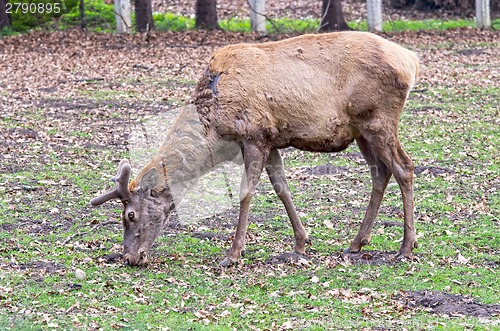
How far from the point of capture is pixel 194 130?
7750 mm

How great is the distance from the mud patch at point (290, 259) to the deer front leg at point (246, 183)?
304 mm

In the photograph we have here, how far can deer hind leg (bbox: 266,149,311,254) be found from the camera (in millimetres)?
8000

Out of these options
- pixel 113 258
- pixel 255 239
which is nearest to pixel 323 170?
pixel 255 239

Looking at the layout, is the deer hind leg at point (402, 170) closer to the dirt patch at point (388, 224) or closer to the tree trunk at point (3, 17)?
the dirt patch at point (388, 224)

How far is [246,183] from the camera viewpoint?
25.5 ft

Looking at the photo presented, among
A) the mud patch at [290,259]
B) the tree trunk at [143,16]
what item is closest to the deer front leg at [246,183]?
the mud patch at [290,259]

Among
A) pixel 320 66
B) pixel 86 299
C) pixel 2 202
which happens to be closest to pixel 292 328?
pixel 86 299

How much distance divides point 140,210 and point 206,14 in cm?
1695

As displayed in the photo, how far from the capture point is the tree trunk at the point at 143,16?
914 inches

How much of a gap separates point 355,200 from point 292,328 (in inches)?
157

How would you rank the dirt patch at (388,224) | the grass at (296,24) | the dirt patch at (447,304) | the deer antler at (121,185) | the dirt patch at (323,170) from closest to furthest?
the dirt patch at (447,304) < the deer antler at (121,185) < the dirt patch at (388,224) < the dirt patch at (323,170) < the grass at (296,24)

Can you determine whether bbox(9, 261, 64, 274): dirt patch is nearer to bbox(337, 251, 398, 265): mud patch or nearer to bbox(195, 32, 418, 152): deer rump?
bbox(195, 32, 418, 152): deer rump

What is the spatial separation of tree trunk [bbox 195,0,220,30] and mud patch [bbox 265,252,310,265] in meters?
16.6

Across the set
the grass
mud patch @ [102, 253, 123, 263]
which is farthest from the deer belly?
the grass
